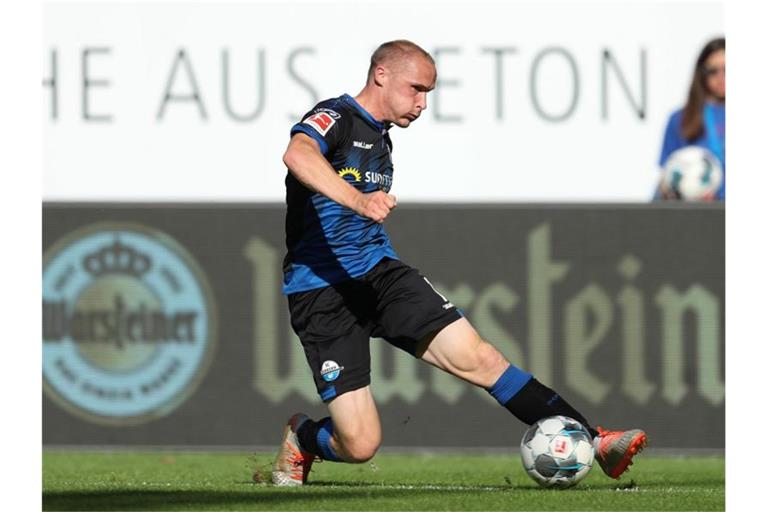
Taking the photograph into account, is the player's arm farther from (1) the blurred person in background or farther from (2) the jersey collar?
(1) the blurred person in background

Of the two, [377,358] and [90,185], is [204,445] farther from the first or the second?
[90,185]

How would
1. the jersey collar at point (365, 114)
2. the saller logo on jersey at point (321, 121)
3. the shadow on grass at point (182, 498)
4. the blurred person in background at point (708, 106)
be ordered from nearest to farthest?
the shadow on grass at point (182, 498)
the saller logo on jersey at point (321, 121)
the jersey collar at point (365, 114)
the blurred person in background at point (708, 106)

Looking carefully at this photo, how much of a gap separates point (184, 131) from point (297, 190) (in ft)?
35.5

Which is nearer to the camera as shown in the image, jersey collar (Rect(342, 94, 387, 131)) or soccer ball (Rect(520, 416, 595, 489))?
soccer ball (Rect(520, 416, 595, 489))

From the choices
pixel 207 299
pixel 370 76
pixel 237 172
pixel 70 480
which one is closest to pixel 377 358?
pixel 207 299

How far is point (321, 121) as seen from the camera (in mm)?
10328

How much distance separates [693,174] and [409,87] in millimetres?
5744

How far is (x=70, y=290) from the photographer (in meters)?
14.6

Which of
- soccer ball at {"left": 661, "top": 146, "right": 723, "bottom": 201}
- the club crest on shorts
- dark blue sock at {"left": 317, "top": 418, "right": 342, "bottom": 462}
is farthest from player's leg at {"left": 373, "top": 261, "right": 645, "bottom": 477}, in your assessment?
soccer ball at {"left": 661, "top": 146, "right": 723, "bottom": 201}

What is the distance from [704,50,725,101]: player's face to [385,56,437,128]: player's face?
22.7 feet

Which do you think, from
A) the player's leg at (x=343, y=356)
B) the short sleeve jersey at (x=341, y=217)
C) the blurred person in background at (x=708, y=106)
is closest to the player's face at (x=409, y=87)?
the short sleeve jersey at (x=341, y=217)

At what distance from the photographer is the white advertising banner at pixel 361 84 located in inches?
837

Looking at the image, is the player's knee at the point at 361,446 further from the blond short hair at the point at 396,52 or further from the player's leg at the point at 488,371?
the blond short hair at the point at 396,52

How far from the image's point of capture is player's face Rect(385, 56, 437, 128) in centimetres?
1052
